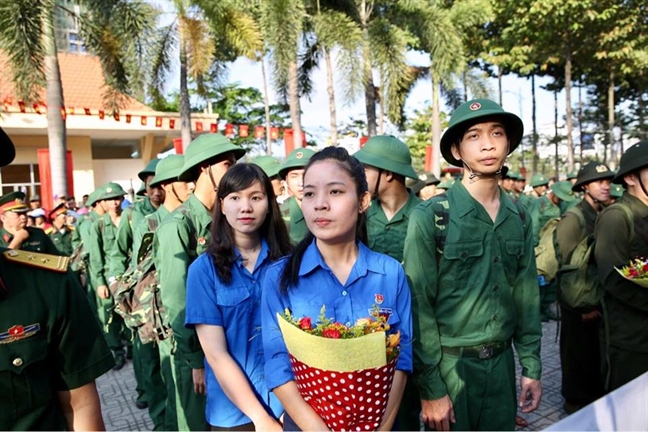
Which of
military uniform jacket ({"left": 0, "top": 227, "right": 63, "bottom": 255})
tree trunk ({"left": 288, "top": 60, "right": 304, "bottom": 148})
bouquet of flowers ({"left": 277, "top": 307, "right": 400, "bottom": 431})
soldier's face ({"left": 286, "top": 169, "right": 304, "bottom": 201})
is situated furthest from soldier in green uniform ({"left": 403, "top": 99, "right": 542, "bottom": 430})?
tree trunk ({"left": 288, "top": 60, "right": 304, "bottom": 148})

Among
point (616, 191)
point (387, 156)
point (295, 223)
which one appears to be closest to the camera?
point (387, 156)

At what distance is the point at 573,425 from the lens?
5.06 feet

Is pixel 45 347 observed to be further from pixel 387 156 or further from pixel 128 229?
pixel 128 229

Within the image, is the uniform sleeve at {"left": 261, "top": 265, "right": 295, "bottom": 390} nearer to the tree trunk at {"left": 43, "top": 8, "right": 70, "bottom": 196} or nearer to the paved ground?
the paved ground

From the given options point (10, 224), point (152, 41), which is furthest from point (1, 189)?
point (10, 224)

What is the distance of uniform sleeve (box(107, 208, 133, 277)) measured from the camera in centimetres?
534

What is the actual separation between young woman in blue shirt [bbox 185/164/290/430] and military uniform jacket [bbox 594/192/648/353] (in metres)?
1.99

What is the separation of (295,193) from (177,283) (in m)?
2.34

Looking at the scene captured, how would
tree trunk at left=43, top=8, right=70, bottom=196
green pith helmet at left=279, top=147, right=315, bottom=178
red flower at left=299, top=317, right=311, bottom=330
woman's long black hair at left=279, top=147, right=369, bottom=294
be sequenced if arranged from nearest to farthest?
1. red flower at left=299, top=317, right=311, bottom=330
2. woman's long black hair at left=279, top=147, right=369, bottom=294
3. green pith helmet at left=279, top=147, right=315, bottom=178
4. tree trunk at left=43, top=8, right=70, bottom=196

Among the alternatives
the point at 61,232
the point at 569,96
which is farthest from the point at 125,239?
the point at 569,96

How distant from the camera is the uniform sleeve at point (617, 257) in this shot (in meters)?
3.00

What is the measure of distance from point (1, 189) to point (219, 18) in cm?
1283

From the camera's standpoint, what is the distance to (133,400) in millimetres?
5102

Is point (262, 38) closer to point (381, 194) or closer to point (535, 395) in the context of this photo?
point (381, 194)
